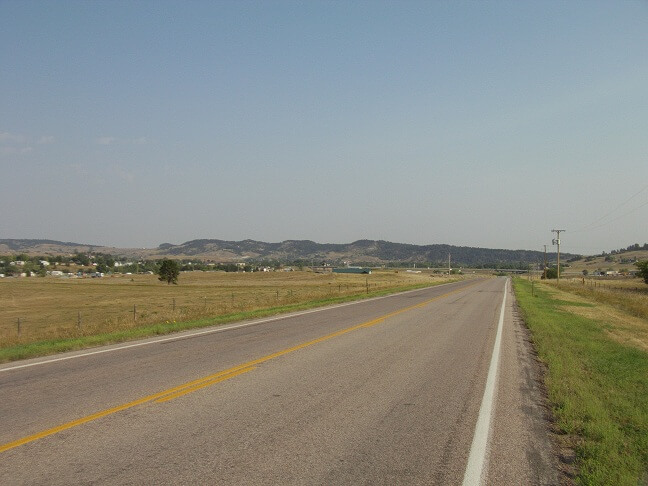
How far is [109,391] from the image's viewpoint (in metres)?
8.53

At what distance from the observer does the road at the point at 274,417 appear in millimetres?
5293

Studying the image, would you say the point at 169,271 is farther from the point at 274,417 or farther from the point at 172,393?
the point at 274,417

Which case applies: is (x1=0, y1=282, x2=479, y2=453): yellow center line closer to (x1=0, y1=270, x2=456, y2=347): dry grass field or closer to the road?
the road

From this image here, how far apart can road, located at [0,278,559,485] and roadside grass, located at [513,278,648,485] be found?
355mm

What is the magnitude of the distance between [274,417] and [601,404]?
5.04 meters

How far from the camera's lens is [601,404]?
8.18 m

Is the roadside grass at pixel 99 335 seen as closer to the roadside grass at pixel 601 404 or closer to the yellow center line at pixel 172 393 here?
the yellow center line at pixel 172 393

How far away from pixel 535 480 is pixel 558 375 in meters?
5.85

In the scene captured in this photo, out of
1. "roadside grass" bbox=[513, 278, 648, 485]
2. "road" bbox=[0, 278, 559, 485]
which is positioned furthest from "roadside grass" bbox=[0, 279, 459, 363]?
"roadside grass" bbox=[513, 278, 648, 485]

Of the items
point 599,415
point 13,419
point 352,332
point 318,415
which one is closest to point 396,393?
point 318,415

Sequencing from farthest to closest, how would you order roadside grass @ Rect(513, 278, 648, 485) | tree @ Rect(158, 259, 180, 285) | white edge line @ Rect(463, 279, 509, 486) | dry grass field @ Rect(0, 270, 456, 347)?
1. tree @ Rect(158, 259, 180, 285)
2. dry grass field @ Rect(0, 270, 456, 347)
3. roadside grass @ Rect(513, 278, 648, 485)
4. white edge line @ Rect(463, 279, 509, 486)

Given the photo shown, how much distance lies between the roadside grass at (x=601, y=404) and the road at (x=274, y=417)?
1.17 ft

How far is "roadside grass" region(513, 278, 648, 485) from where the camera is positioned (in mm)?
5543

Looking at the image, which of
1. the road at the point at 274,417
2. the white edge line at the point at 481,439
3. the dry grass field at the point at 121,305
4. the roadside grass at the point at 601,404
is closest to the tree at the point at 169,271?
the dry grass field at the point at 121,305
